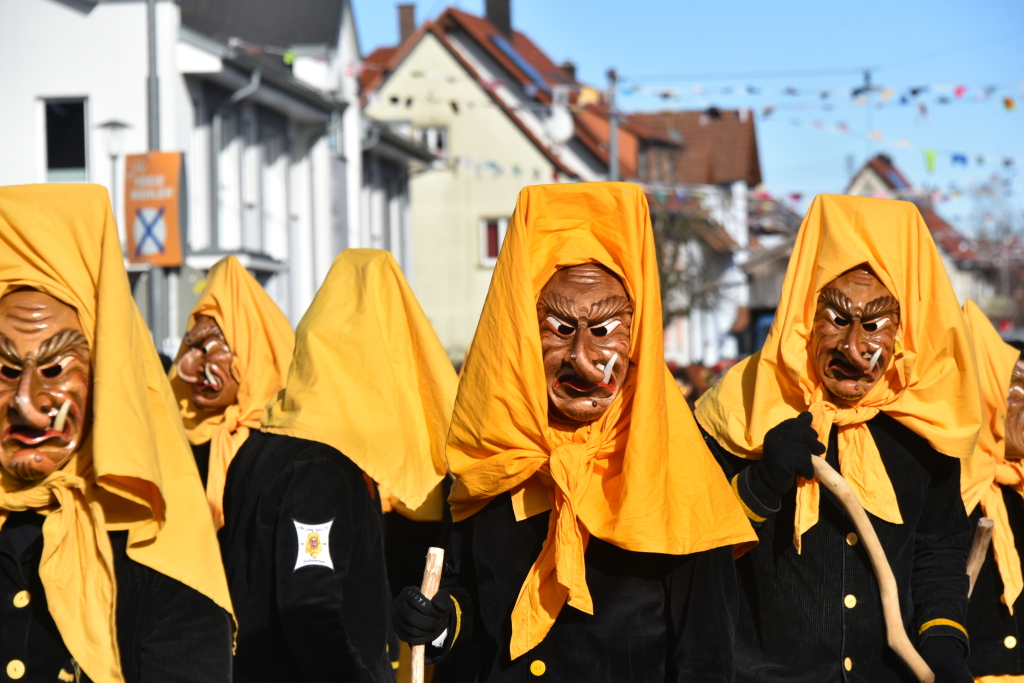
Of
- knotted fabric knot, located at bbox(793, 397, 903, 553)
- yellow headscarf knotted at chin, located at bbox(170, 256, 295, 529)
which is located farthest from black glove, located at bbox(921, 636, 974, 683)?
yellow headscarf knotted at chin, located at bbox(170, 256, 295, 529)

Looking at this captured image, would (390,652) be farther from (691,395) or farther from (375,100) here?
(375,100)

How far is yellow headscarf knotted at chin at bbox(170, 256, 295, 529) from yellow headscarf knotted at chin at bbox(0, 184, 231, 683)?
6.17ft

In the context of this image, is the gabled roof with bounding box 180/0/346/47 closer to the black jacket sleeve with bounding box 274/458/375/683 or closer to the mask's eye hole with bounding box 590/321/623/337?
the black jacket sleeve with bounding box 274/458/375/683

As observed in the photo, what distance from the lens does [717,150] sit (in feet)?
165

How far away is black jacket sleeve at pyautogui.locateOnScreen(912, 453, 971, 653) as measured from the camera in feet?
13.0

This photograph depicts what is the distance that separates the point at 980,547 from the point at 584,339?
195cm

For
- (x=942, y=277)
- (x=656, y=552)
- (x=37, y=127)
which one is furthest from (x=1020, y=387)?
(x=37, y=127)

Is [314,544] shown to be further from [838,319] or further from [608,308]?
[838,319]

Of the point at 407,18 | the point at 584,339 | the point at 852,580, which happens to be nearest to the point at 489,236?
the point at 407,18

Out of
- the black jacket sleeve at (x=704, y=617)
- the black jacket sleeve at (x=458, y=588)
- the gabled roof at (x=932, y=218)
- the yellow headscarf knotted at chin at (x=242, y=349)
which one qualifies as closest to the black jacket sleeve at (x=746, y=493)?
the black jacket sleeve at (x=704, y=617)

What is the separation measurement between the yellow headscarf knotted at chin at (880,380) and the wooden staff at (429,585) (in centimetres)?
120

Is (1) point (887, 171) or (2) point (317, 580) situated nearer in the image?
(2) point (317, 580)

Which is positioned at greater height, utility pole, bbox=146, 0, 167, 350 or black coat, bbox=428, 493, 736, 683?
utility pole, bbox=146, 0, 167, 350

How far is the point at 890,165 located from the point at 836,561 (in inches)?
2569
